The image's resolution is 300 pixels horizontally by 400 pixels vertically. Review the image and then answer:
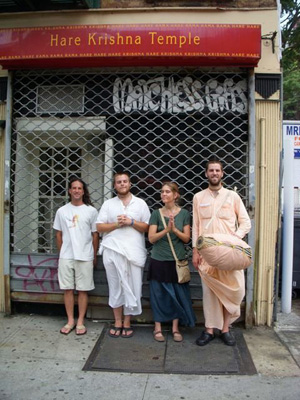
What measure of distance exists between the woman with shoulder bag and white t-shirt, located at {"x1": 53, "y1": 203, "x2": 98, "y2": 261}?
2.48 feet

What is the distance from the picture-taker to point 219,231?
4.33m

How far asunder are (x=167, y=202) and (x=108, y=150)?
4.24 feet

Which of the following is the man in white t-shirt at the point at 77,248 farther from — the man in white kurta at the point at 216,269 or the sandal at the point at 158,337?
the man in white kurta at the point at 216,269

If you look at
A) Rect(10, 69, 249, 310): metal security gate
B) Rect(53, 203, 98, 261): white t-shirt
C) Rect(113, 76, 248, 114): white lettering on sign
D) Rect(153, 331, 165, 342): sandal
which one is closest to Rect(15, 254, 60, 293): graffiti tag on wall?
Rect(10, 69, 249, 310): metal security gate

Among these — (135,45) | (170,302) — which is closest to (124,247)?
(170,302)

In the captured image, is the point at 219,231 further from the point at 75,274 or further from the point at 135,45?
the point at 135,45

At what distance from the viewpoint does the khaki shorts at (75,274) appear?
4758 mm

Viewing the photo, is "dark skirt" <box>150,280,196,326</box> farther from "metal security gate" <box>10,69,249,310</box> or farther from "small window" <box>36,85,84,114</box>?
"small window" <box>36,85,84,114</box>

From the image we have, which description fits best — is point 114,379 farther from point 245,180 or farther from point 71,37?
point 71,37

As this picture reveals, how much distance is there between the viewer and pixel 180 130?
523 centimetres

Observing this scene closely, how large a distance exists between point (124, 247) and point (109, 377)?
137 centimetres

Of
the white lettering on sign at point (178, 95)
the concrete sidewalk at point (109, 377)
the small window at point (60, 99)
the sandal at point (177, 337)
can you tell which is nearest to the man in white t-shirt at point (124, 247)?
the sandal at point (177, 337)

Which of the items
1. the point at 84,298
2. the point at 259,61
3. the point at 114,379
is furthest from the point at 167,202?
the point at 259,61

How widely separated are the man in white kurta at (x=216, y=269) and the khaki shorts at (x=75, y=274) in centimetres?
129
